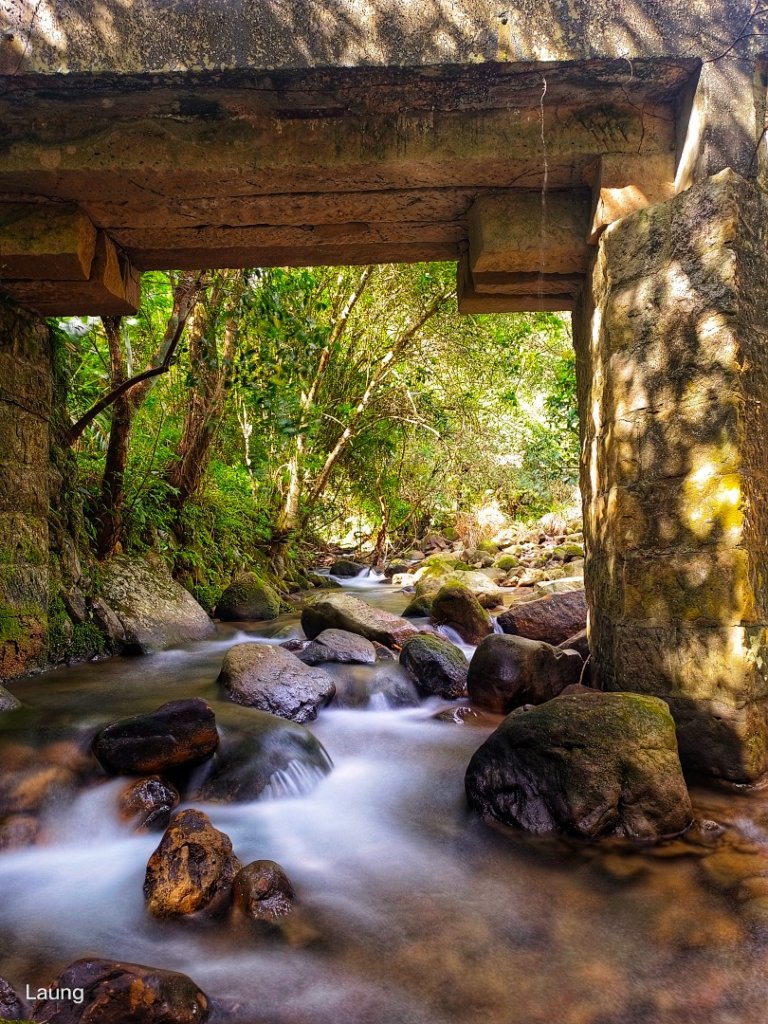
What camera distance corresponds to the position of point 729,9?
2881 millimetres

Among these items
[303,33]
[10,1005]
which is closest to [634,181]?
[303,33]

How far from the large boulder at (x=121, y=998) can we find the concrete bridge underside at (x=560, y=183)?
2295mm

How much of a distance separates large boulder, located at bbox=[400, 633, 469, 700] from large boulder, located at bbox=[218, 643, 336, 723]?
0.67m

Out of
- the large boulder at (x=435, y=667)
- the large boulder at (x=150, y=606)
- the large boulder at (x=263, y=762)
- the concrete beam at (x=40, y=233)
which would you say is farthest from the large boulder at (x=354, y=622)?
the concrete beam at (x=40, y=233)

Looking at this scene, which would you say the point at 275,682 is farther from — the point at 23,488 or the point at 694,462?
the point at 694,462

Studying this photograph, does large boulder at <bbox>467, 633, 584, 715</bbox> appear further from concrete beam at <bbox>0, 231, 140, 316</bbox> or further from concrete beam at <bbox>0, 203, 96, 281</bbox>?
concrete beam at <bbox>0, 203, 96, 281</bbox>

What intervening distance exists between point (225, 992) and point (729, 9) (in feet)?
14.3

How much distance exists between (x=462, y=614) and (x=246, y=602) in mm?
2608

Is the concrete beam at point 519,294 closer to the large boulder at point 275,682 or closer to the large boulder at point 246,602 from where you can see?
the large boulder at point 275,682

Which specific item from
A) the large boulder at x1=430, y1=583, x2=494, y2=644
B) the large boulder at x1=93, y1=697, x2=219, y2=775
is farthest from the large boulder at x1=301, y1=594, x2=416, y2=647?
the large boulder at x1=93, y1=697, x2=219, y2=775

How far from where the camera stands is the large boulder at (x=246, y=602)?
7273 mm

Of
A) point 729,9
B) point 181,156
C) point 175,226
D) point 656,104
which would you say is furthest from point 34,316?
point 729,9

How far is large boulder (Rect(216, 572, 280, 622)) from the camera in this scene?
23.9ft

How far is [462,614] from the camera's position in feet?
21.2
